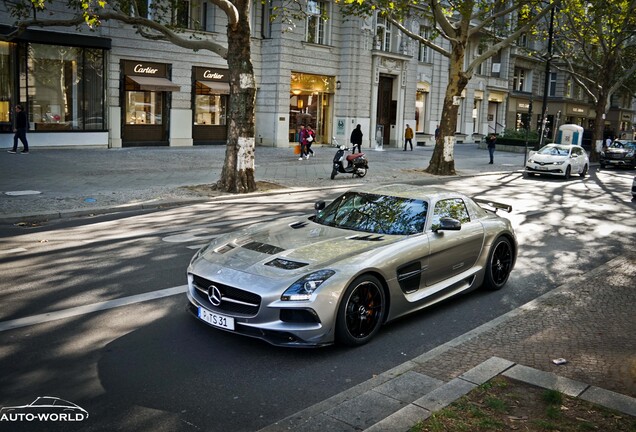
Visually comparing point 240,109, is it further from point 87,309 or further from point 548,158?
point 548,158

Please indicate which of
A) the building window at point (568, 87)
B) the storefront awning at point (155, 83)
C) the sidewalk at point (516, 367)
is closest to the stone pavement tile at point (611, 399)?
the sidewalk at point (516, 367)

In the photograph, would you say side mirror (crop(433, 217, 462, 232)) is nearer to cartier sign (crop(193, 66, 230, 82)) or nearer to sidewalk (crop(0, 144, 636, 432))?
sidewalk (crop(0, 144, 636, 432))

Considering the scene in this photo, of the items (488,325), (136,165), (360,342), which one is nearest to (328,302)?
(360,342)

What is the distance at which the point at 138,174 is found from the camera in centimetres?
2000

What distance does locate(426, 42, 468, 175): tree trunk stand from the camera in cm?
2512

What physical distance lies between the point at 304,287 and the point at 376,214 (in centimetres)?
193

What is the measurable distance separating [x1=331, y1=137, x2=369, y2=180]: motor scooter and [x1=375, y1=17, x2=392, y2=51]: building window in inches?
726

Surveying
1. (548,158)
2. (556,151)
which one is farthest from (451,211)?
(556,151)

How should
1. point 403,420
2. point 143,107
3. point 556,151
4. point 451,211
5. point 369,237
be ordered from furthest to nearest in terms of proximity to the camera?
1. point 143,107
2. point 556,151
3. point 451,211
4. point 369,237
5. point 403,420

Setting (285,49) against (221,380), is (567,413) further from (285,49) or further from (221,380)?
(285,49)

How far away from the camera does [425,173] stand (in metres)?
25.8

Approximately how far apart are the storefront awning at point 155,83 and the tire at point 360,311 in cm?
2495

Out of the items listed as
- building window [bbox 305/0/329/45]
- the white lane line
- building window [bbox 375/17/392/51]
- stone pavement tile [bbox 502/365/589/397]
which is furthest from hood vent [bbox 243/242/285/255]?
building window [bbox 375/17/392/51]

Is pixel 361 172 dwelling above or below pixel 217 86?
below
